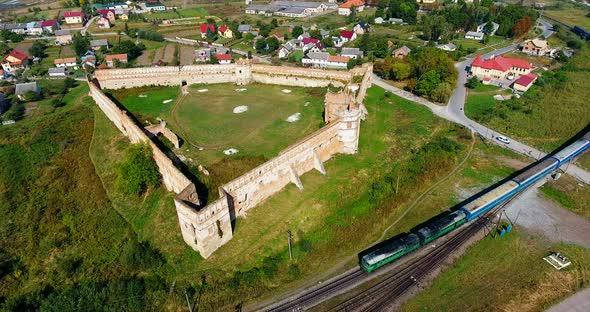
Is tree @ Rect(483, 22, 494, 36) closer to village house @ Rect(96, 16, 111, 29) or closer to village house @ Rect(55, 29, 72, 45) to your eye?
village house @ Rect(96, 16, 111, 29)

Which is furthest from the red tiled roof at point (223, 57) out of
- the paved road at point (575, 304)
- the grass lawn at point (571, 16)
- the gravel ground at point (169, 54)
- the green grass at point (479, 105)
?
the grass lawn at point (571, 16)

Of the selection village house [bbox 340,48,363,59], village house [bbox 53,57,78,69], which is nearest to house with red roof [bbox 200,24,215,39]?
village house [bbox 53,57,78,69]

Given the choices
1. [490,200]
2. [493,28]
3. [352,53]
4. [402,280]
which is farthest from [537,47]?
[402,280]

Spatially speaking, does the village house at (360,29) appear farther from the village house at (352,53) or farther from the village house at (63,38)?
the village house at (63,38)

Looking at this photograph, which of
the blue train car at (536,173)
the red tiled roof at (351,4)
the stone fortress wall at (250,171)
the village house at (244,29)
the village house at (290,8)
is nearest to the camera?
the stone fortress wall at (250,171)

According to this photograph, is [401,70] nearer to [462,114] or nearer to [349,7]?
[462,114]

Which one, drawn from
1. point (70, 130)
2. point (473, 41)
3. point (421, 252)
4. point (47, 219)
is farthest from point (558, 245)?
point (473, 41)

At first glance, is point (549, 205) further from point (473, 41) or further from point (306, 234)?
point (473, 41)
